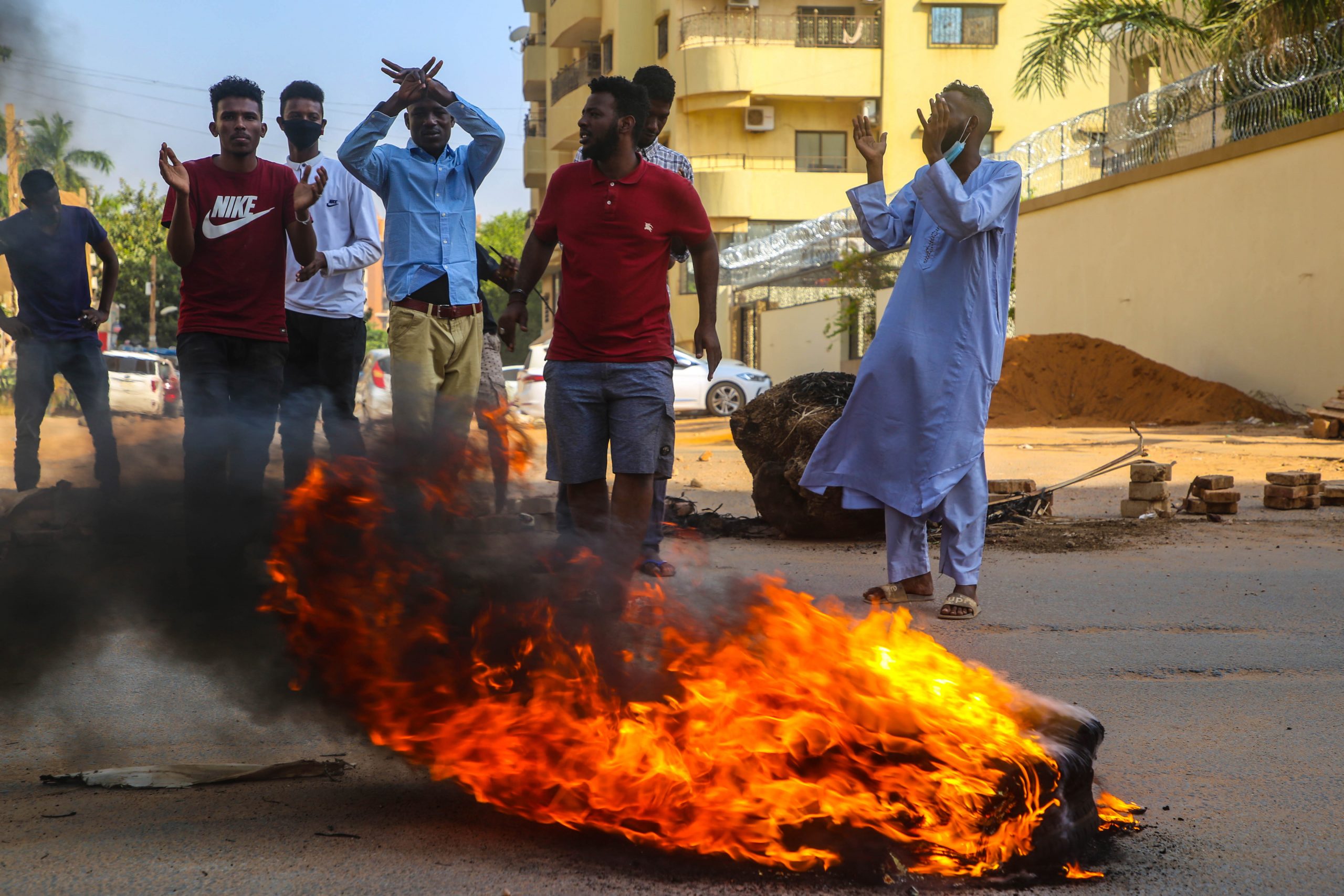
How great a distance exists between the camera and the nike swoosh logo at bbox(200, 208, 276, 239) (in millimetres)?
4586

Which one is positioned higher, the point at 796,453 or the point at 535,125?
the point at 535,125

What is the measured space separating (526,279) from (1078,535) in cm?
374

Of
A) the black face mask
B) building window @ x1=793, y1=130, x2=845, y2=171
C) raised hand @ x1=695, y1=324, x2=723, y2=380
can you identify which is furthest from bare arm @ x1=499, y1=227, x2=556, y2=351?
building window @ x1=793, y1=130, x2=845, y2=171

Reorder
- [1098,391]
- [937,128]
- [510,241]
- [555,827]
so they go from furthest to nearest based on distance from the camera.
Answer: [510,241] → [1098,391] → [937,128] → [555,827]

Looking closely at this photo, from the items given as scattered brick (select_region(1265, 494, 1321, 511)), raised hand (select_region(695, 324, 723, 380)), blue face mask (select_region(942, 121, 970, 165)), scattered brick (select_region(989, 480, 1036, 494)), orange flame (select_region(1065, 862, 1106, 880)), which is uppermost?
blue face mask (select_region(942, 121, 970, 165))

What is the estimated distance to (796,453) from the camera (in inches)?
260

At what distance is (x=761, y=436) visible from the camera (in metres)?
6.89

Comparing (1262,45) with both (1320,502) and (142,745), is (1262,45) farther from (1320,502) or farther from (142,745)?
(142,745)

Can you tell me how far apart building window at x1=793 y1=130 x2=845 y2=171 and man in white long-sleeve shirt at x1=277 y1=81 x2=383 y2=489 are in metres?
33.3

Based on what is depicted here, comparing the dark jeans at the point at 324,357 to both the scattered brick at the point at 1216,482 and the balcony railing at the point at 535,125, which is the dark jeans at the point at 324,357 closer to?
the scattered brick at the point at 1216,482

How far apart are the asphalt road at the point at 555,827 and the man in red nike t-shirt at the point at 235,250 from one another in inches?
48.1

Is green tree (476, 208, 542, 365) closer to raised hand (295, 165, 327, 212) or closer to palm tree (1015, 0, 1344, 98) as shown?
palm tree (1015, 0, 1344, 98)

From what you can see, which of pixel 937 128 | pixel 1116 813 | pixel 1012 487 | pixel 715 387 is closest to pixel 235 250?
pixel 937 128

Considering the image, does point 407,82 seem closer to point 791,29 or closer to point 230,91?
point 230,91
